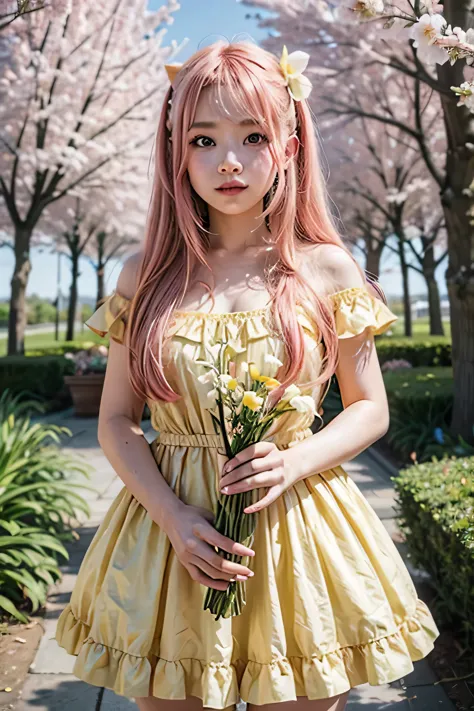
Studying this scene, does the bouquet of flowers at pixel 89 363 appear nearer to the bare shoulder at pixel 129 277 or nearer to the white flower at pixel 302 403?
the bare shoulder at pixel 129 277

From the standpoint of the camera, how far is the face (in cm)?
163

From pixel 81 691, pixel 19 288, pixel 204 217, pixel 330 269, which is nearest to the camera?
pixel 330 269

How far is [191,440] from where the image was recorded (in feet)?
5.52

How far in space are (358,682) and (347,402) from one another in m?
0.61

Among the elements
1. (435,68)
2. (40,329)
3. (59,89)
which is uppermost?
(59,89)

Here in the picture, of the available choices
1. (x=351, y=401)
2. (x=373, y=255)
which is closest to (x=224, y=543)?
(x=351, y=401)

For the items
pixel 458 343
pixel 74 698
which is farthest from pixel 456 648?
pixel 458 343

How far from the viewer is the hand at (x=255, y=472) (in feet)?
4.63

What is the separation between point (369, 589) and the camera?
1.60 m

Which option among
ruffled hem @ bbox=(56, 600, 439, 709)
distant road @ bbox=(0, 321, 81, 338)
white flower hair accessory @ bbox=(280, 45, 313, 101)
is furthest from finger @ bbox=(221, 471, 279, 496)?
distant road @ bbox=(0, 321, 81, 338)

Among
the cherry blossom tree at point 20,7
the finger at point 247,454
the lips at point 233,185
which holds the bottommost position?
the finger at point 247,454

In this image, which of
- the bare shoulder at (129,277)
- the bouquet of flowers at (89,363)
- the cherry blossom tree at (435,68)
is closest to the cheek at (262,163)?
the bare shoulder at (129,277)

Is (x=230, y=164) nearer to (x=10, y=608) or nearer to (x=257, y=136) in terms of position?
(x=257, y=136)

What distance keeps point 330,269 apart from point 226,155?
368 millimetres
